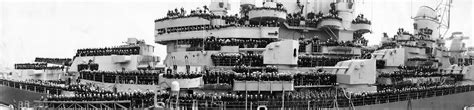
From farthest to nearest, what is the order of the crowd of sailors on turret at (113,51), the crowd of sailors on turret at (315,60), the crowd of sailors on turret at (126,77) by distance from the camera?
the crowd of sailors on turret at (113,51) < the crowd of sailors on turret at (315,60) < the crowd of sailors on turret at (126,77)

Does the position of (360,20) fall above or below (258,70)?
above

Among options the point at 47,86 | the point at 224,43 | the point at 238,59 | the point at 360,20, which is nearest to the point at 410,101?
the point at 360,20

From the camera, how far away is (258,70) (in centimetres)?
2020

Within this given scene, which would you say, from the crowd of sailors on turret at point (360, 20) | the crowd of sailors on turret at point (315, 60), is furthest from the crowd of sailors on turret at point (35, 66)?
the crowd of sailors on turret at point (360, 20)

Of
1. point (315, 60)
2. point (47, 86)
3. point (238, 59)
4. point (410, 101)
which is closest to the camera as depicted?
point (238, 59)

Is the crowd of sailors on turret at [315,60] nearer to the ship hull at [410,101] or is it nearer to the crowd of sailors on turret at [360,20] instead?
the ship hull at [410,101]

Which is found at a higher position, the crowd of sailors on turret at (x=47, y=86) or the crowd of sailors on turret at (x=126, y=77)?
the crowd of sailors on turret at (x=126, y=77)

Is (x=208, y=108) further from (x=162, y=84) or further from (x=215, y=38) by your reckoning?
(x=215, y=38)

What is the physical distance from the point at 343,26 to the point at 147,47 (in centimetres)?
1489

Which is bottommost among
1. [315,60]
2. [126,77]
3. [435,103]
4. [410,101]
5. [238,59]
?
[435,103]

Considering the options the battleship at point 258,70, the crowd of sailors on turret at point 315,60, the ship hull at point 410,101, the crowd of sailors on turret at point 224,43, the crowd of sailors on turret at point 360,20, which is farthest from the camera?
the crowd of sailors on turret at point 360,20

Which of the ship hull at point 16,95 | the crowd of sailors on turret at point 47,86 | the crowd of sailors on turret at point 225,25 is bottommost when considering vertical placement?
the ship hull at point 16,95

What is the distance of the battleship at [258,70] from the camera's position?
16.8m

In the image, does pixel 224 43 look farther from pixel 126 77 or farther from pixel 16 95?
pixel 16 95
